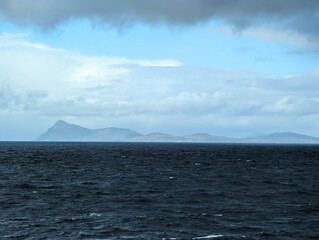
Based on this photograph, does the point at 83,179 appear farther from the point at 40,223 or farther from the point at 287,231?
the point at 287,231

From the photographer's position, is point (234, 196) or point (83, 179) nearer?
point (234, 196)

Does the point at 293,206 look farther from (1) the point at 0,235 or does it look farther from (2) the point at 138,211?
(1) the point at 0,235

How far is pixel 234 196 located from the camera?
57469 millimetres

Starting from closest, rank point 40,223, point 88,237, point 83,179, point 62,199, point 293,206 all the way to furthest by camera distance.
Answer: point 88,237, point 40,223, point 293,206, point 62,199, point 83,179

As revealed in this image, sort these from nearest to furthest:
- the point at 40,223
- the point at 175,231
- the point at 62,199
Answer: the point at 175,231, the point at 40,223, the point at 62,199

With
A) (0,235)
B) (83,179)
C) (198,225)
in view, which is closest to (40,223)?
(0,235)

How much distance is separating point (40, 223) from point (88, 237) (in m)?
7.25

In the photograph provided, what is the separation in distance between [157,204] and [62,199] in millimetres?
12036

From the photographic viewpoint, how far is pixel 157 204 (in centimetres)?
5072

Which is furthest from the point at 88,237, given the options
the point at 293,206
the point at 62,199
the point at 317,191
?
the point at 317,191

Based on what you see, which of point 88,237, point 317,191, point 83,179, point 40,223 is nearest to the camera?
point 88,237

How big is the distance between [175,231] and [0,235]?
1386 centimetres

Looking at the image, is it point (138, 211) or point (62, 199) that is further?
point (62, 199)

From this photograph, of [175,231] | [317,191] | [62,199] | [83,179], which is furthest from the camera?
[83,179]
